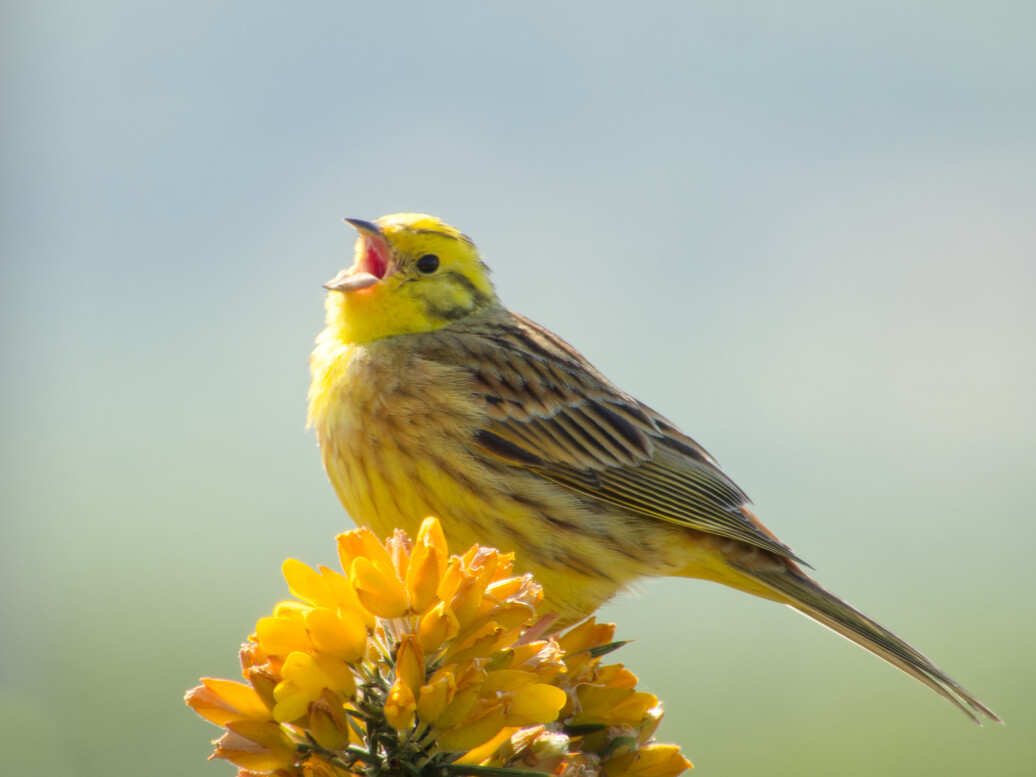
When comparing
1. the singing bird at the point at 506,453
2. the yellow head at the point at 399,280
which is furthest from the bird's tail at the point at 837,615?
the yellow head at the point at 399,280

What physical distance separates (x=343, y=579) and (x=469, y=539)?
1788 mm

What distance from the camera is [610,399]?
4.24 meters

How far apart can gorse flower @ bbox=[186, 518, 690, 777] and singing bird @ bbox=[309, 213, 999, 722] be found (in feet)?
5.64

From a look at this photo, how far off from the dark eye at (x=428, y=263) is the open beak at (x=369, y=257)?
117mm

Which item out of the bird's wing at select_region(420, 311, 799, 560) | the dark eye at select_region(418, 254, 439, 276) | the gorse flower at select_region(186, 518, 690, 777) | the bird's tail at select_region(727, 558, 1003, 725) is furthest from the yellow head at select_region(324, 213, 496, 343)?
the gorse flower at select_region(186, 518, 690, 777)

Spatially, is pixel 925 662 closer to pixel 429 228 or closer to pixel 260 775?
pixel 429 228

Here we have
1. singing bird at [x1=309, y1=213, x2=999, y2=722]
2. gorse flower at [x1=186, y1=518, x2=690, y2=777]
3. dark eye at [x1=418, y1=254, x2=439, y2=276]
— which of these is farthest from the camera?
dark eye at [x1=418, y1=254, x2=439, y2=276]

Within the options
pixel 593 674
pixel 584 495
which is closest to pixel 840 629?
pixel 584 495

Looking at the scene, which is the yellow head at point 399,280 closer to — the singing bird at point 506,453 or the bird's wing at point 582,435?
the singing bird at point 506,453

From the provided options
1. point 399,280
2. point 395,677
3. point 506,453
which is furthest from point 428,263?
point 395,677

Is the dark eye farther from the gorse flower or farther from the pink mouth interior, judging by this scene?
the gorse flower

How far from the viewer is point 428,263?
153 inches

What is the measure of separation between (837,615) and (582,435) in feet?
3.55

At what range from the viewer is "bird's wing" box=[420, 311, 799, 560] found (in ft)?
12.0
